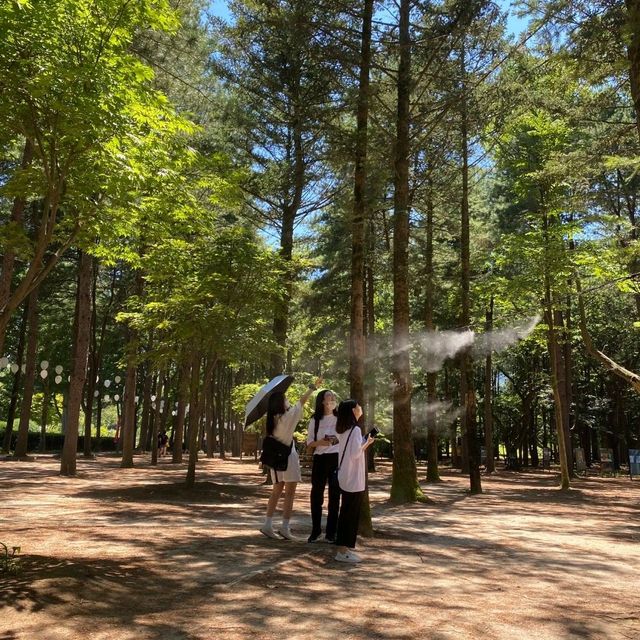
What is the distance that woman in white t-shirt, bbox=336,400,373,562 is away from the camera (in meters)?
5.77

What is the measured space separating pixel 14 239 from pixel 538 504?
12.3 metres

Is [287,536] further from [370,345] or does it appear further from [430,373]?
[370,345]

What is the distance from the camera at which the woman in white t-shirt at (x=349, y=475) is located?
5766mm

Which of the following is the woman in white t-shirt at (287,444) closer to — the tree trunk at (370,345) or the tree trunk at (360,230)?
the tree trunk at (360,230)

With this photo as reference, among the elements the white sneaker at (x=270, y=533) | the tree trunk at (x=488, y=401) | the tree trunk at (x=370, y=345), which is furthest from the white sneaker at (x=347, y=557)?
the tree trunk at (x=488, y=401)

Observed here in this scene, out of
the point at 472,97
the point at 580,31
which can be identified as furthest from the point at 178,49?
the point at 580,31

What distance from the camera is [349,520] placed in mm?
5836

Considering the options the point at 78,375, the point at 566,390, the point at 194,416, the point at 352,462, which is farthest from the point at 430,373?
the point at 352,462

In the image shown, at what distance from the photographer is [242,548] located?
6121 millimetres

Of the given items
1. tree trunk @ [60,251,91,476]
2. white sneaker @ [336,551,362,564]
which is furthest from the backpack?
tree trunk @ [60,251,91,476]

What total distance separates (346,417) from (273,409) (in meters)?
0.98

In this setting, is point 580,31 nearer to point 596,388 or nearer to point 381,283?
point 381,283

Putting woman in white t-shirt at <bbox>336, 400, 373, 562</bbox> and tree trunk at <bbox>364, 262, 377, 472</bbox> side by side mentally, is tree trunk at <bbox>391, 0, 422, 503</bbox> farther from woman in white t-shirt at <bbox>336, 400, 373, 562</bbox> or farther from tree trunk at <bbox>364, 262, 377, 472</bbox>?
tree trunk at <bbox>364, 262, 377, 472</bbox>

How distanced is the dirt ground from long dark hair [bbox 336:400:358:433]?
4.19ft
